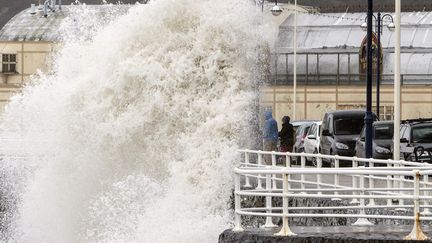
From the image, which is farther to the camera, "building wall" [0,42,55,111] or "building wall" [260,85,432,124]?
"building wall" [0,42,55,111]

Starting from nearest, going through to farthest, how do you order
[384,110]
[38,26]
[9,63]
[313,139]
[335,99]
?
[313,139], [384,110], [335,99], [9,63], [38,26]

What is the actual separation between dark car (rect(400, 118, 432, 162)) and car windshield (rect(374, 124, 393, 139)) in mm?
3036

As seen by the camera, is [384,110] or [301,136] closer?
[301,136]

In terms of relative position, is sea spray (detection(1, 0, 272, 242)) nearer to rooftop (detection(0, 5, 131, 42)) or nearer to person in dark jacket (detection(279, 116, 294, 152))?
person in dark jacket (detection(279, 116, 294, 152))

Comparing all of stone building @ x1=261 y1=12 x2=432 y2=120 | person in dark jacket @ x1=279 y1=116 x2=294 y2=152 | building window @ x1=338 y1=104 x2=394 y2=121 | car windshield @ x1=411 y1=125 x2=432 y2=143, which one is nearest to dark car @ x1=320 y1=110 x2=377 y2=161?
person in dark jacket @ x1=279 y1=116 x2=294 y2=152

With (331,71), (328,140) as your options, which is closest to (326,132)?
(328,140)

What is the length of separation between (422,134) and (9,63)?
56.9 meters

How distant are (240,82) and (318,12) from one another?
71228 millimetres

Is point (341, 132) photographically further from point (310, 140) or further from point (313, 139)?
point (310, 140)

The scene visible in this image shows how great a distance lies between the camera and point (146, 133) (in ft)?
110

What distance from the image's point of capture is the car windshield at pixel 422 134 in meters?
40.7

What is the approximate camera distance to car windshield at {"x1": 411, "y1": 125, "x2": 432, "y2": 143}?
1603 inches

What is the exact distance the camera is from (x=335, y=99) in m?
84.5

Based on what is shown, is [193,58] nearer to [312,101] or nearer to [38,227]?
[38,227]
